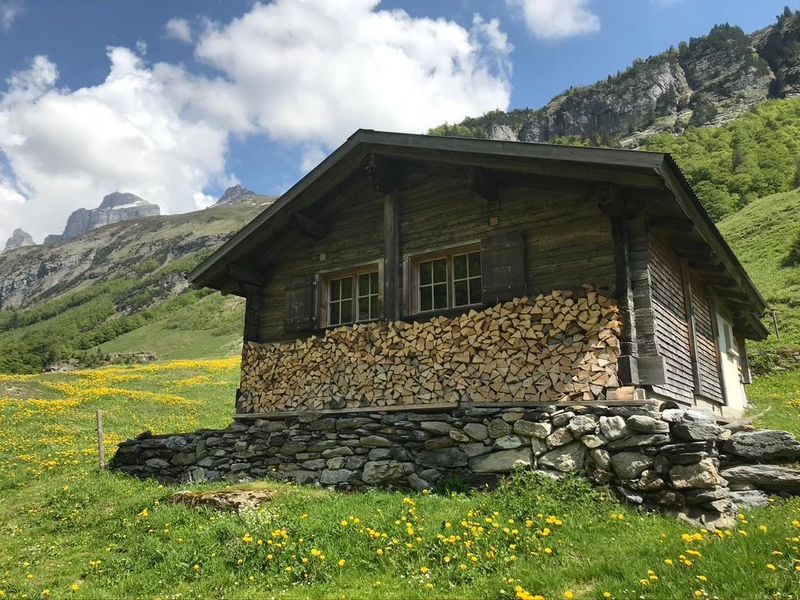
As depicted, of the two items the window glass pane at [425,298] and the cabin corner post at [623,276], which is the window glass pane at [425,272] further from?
the cabin corner post at [623,276]

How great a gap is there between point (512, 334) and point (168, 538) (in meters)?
5.96

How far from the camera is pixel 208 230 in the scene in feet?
563

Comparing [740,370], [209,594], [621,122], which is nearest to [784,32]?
[621,122]

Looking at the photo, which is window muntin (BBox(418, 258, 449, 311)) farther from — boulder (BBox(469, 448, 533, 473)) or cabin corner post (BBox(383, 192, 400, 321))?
boulder (BBox(469, 448, 533, 473))

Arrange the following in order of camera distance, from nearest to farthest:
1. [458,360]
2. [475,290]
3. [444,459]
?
[444,459] < [458,360] < [475,290]

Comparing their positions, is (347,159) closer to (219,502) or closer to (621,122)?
(219,502)

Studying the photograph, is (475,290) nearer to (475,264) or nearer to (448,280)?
(475,264)

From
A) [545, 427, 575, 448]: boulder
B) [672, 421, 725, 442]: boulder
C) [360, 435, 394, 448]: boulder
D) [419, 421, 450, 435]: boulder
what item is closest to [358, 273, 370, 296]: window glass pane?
[360, 435, 394, 448]: boulder

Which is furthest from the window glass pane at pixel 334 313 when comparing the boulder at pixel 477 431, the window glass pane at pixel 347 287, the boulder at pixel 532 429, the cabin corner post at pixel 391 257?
the boulder at pixel 532 429

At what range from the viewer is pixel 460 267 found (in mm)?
11555

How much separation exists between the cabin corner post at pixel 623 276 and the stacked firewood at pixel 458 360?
0.15 m

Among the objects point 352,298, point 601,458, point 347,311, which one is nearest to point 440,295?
point 352,298

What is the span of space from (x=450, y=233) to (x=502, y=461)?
4.49 meters

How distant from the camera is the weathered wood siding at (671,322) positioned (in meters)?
10.2
